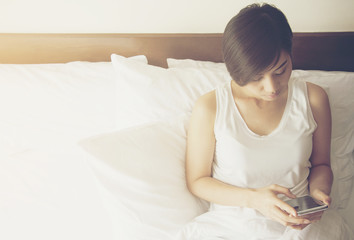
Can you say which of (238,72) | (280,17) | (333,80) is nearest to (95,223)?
(238,72)

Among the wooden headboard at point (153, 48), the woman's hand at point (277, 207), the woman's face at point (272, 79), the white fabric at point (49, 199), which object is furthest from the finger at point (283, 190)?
the wooden headboard at point (153, 48)

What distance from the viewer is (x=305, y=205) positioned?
92 cm

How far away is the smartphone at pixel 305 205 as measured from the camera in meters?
0.90

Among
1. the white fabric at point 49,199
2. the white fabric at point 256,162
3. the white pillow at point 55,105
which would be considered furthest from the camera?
the white pillow at point 55,105

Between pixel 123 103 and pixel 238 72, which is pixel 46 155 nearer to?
pixel 123 103

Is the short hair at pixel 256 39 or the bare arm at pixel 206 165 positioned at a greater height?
the short hair at pixel 256 39

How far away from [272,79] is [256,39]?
0.13 meters

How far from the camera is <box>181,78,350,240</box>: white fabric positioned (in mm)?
1047

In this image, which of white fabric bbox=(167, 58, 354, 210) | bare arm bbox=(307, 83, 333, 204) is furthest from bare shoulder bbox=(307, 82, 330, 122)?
white fabric bbox=(167, 58, 354, 210)

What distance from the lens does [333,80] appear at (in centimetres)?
132

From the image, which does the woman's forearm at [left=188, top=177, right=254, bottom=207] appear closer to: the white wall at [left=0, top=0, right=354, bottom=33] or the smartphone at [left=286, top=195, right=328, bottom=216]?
the smartphone at [left=286, top=195, right=328, bottom=216]

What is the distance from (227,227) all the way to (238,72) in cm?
49

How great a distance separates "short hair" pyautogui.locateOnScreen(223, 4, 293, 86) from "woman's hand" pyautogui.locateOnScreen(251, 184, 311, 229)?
330 millimetres

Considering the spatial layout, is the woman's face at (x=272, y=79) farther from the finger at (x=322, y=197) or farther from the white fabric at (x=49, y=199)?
the white fabric at (x=49, y=199)
